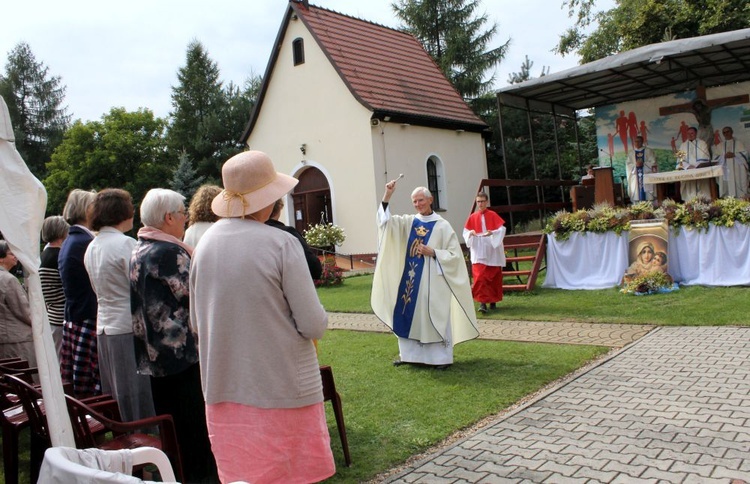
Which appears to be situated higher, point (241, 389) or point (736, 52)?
point (736, 52)

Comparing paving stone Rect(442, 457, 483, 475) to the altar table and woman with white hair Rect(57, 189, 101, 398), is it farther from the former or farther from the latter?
the altar table

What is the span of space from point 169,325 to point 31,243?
1.02 m

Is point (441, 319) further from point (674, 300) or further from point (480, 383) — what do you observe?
point (674, 300)

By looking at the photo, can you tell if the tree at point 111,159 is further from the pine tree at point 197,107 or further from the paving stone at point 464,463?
the paving stone at point 464,463

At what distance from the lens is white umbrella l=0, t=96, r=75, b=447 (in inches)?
107

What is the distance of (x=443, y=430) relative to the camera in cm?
482

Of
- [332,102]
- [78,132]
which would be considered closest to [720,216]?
[332,102]

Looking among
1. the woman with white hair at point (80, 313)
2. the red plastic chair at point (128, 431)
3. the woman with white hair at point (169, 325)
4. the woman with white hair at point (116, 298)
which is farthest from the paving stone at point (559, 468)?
the woman with white hair at point (80, 313)

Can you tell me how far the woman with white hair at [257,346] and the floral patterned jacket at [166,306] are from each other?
0.90 meters

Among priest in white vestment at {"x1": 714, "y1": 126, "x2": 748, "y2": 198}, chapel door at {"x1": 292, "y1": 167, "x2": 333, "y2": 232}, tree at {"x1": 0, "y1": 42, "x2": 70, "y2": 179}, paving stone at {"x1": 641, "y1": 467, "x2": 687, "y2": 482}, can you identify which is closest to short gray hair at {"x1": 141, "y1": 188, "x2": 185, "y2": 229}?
paving stone at {"x1": 641, "y1": 467, "x2": 687, "y2": 482}

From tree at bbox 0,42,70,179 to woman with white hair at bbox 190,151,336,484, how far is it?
5117 cm

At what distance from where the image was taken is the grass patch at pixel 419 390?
457cm

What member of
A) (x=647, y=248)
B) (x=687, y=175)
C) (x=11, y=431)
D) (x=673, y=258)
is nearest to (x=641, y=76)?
(x=687, y=175)

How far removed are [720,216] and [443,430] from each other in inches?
322
